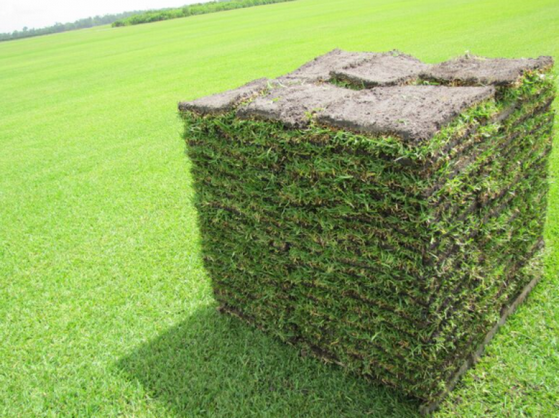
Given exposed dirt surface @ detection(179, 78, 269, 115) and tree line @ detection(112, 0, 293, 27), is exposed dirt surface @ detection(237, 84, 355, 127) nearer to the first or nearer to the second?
exposed dirt surface @ detection(179, 78, 269, 115)

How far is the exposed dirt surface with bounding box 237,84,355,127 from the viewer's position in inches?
114

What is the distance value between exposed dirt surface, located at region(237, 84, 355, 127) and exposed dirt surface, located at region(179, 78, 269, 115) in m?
0.13

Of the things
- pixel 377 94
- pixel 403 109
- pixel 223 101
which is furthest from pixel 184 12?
pixel 403 109

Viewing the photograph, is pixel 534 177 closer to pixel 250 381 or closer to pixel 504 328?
pixel 504 328

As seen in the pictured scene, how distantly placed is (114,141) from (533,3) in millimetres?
21718

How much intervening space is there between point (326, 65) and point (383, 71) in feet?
1.82

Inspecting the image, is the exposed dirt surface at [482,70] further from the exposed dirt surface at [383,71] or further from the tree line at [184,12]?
the tree line at [184,12]

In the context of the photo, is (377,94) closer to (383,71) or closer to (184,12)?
(383,71)

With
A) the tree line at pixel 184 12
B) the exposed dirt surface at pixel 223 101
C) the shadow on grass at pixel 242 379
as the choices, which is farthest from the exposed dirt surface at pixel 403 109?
the tree line at pixel 184 12

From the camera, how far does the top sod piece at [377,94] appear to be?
2613 millimetres

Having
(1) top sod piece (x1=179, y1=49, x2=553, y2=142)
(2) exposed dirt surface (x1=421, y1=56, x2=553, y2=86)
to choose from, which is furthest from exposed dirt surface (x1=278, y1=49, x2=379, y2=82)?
(2) exposed dirt surface (x1=421, y1=56, x2=553, y2=86)

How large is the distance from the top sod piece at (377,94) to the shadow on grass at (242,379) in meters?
1.74

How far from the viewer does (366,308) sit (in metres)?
3.01

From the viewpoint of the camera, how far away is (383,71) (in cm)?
365
